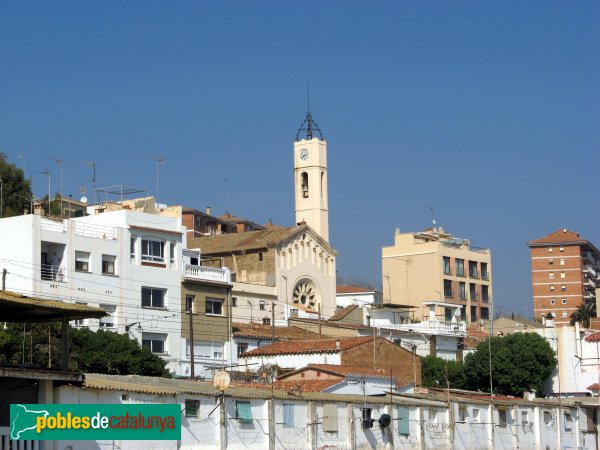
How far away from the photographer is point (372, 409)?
49.1m

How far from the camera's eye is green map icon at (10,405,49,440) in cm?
3297

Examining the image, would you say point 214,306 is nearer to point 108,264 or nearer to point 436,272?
point 108,264

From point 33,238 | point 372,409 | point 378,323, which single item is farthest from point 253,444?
point 378,323

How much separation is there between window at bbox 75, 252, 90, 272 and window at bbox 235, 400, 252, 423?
98.3ft

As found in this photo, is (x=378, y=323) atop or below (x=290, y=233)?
below

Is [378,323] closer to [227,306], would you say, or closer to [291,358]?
[227,306]

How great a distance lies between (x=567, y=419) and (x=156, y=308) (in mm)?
24382

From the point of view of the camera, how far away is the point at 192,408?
40.8 metres

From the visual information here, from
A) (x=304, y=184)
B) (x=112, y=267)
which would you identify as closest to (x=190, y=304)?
(x=112, y=267)

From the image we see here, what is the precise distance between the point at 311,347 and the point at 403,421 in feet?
63.8

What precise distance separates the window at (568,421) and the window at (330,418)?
65.2ft

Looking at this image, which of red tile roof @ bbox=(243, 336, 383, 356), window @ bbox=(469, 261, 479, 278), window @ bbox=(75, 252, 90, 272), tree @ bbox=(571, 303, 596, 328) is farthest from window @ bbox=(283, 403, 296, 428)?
tree @ bbox=(571, 303, 596, 328)

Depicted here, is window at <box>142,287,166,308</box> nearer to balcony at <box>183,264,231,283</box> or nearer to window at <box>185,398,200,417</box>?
balcony at <box>183,264,231,283</box>

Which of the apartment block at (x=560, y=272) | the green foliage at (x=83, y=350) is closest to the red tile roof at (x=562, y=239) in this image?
the apartment block at (x=560, y=272)
